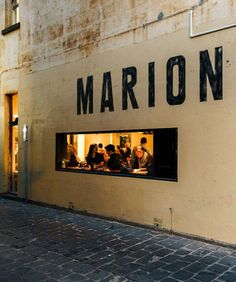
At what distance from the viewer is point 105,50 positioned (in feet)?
27.9

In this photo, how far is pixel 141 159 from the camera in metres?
7.88

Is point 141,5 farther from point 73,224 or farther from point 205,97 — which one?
point 73,224

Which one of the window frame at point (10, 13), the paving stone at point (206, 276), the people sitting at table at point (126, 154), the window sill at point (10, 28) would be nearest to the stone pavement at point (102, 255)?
the paving stone at point (206, 276)

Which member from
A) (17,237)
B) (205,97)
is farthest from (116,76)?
(17,237)

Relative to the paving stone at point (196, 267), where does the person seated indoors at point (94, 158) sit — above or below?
above

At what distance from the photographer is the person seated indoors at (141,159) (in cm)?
767

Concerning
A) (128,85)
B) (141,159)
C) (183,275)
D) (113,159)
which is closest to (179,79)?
(128,85)

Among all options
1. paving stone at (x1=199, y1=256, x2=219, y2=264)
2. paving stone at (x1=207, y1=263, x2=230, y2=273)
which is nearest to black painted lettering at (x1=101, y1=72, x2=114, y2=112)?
paving stone at (x1=199, y1=256, x2=219, y2=264)

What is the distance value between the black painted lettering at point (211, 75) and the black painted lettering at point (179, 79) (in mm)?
412

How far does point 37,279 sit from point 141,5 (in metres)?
5.82

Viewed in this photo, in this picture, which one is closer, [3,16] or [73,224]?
[73,224]

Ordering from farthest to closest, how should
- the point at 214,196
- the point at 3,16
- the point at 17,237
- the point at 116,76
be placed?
the point at 3,16, the point at 116,76, the point at 17,237, the point at 214,196

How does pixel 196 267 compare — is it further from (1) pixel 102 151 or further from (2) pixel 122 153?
(1) pixel 102 151

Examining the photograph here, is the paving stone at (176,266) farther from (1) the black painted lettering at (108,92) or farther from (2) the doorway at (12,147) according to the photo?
(2) the doorway at (12,147)
